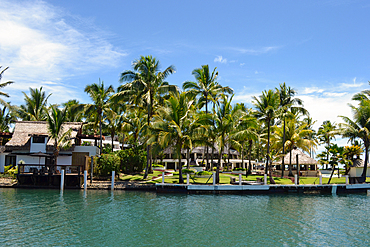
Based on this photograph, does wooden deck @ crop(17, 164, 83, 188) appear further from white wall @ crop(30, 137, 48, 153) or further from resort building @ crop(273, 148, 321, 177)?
resort building @ crop(273, 148, 321, 177)

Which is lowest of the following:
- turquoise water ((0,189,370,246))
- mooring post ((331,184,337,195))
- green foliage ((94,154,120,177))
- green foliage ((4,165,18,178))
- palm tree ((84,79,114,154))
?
turquoise water ((0,189,370,246))

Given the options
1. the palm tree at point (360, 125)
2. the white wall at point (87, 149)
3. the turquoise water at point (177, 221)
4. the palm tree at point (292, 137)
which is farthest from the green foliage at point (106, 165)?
the palm tree at point (360, 125)

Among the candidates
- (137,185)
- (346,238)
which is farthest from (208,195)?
(346,238)

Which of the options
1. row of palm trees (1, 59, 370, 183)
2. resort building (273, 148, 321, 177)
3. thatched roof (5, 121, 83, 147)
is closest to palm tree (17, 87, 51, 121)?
row of palm trees (1, 59, 370, 183)

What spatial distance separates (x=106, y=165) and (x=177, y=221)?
18.8 metres

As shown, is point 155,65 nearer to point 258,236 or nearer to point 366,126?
point 258,236

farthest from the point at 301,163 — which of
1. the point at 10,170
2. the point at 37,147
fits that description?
the point at 10,170

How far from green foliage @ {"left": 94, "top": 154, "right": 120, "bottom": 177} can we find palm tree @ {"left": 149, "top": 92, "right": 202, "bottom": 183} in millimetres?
6285

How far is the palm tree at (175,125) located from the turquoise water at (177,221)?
21.1 feet

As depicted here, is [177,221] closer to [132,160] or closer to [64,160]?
[132,160]

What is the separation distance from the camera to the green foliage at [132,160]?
128 ft

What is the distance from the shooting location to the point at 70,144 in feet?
121

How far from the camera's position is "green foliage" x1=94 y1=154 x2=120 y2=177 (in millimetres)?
34500

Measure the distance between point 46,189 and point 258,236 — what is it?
24.6 m
